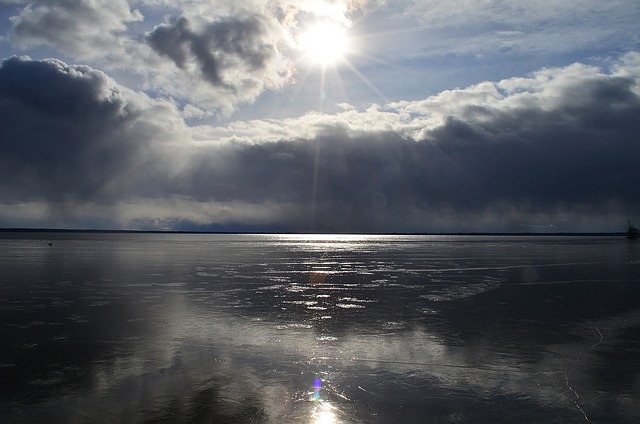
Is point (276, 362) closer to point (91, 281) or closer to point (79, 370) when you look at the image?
point (79, 370)

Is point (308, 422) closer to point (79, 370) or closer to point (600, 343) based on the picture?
point (79, 370)

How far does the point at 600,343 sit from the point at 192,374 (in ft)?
36.8

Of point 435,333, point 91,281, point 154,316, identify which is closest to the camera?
point 435,333

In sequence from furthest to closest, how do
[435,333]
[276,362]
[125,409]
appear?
[435,333]
[276,362]
[125,409]

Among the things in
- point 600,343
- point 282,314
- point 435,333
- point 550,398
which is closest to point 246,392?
point 550,398

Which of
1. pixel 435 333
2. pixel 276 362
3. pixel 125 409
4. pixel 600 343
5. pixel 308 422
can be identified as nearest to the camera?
pixel 308 422

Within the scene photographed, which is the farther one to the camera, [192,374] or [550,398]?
[192,374]

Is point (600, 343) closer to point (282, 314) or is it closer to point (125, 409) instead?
point (282, 314)

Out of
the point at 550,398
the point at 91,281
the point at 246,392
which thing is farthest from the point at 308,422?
the point at 91,281

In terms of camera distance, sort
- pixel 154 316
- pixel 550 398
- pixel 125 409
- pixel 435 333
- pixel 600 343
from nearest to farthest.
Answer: pixel 125 409
pixel 550 398
pixel 600 343
pixel 435 333
pixel 154 316

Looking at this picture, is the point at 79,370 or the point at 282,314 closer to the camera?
the point at 79,370

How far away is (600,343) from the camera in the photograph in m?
13.6

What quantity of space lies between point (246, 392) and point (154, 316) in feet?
30.6

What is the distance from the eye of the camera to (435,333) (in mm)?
14844
